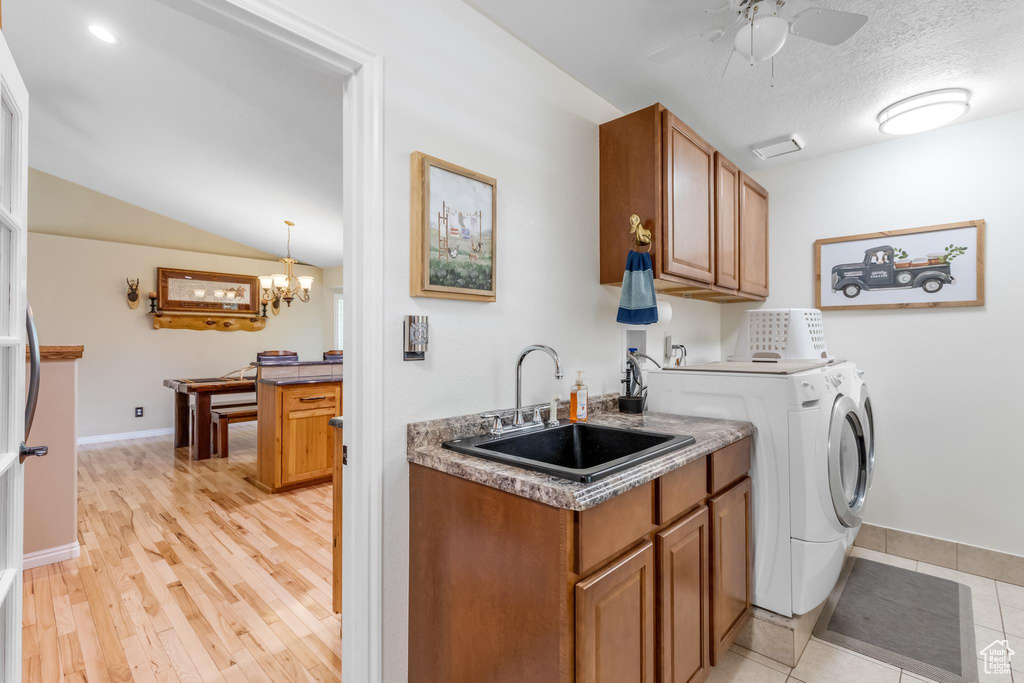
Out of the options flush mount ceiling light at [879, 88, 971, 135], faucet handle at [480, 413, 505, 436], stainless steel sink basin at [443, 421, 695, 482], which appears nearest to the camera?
stainless steel sink basin at [443, 421, 695, 482]

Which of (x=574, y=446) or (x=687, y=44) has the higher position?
(x=687, y=44)

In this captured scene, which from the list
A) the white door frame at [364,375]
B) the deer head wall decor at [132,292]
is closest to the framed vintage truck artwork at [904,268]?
the white door frame at [364,375]

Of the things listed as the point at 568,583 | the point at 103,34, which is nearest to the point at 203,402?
the point at 103,34

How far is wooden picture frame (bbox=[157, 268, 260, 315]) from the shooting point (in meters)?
6.14

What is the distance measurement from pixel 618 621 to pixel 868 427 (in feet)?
6.66

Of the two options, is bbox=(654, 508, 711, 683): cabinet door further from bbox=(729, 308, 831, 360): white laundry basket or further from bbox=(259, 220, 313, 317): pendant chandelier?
bbox=(259, 220, 313, 317): pendant chandelier

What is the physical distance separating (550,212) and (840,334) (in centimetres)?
212

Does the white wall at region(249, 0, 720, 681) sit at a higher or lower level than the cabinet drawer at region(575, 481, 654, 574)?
higher

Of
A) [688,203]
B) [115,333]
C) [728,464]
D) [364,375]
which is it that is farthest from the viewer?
[115,333]

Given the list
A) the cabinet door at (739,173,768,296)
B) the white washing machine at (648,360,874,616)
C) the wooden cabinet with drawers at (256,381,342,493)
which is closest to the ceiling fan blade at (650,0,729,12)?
the cabinet door at (739,173,768,296)

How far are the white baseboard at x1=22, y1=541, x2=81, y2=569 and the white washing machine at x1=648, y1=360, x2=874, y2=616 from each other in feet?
11.2

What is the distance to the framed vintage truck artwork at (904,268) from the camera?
2.46 m

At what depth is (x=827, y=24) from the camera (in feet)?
4.55

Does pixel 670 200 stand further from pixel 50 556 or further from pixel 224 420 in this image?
pixel 224 420
